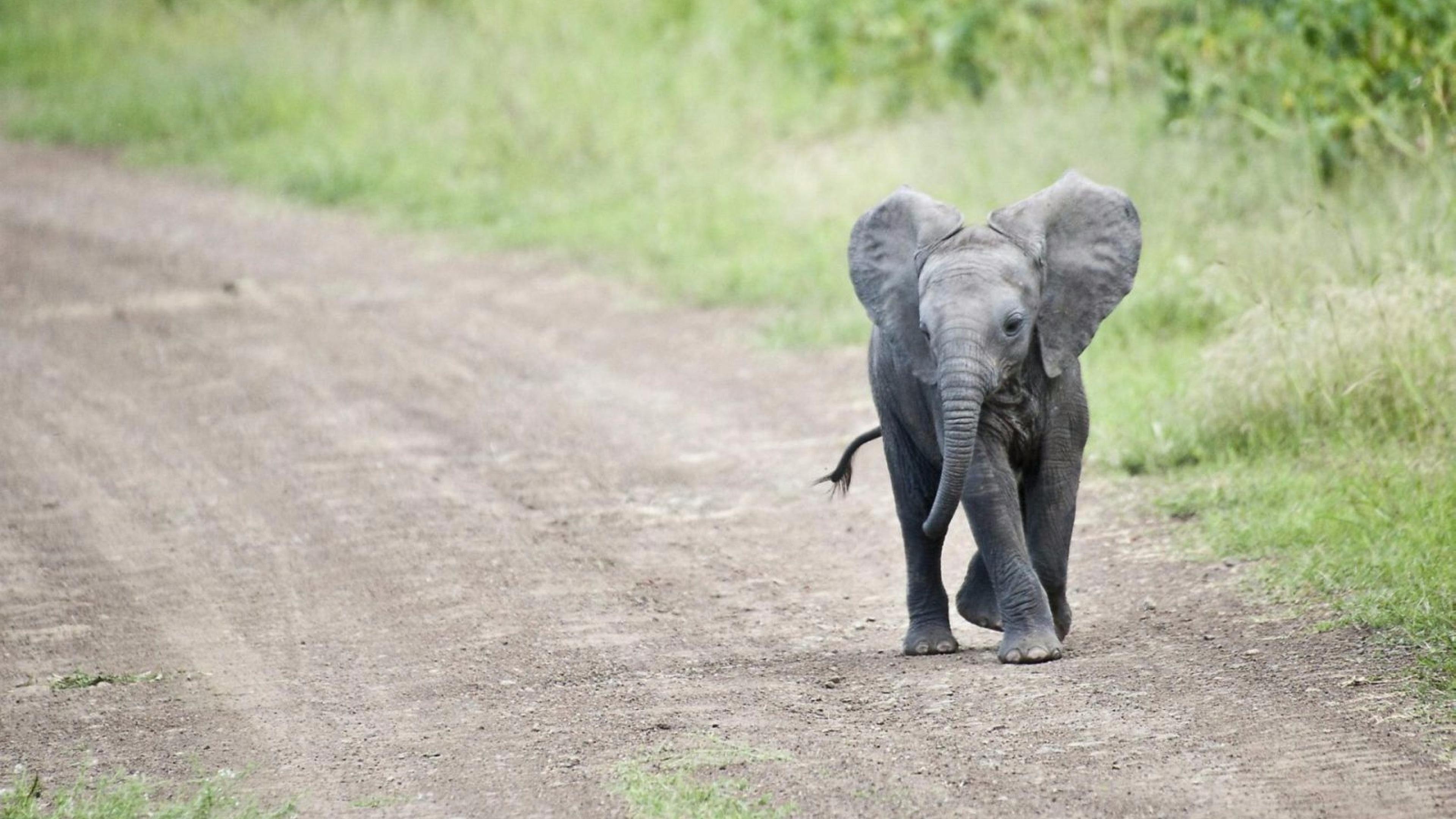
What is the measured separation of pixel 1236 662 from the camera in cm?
550

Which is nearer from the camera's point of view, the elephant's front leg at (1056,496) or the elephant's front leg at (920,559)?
the elephant's front leg at (1056,496)

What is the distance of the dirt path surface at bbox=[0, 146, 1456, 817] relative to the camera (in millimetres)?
4781

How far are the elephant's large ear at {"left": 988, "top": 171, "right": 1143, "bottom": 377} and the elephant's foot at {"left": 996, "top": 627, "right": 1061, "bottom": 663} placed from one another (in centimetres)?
76

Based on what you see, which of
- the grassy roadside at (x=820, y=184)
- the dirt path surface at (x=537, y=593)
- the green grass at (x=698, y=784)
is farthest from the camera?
the grassy roadside at (x=820, y=184)

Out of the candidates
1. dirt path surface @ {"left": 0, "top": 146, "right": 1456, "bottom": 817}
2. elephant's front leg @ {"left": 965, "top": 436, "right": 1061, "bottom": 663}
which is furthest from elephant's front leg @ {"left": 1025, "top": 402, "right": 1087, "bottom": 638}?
dirt path surface @ {"left": 0, "top": 146, "right": 1456, "bottom": 817}

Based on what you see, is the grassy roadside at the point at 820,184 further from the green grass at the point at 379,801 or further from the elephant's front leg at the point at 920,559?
the green grass at the point at 379,801

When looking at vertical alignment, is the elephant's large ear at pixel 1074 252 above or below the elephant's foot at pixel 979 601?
above

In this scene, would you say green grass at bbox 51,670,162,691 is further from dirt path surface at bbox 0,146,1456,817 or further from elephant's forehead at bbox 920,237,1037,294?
elephant's forehead at bbox 920,237,1037,294

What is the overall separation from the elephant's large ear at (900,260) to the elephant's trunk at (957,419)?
9.8 inches

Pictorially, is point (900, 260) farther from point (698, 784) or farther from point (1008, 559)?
point (698, 784)

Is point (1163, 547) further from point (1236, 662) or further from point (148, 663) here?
point (148, 663)

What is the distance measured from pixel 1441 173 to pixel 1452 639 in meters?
3.29

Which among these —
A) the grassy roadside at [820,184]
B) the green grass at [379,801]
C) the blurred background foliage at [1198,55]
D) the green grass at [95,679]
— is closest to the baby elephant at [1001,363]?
the grassy roadside at [820,184]

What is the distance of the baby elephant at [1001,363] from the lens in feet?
17.1
